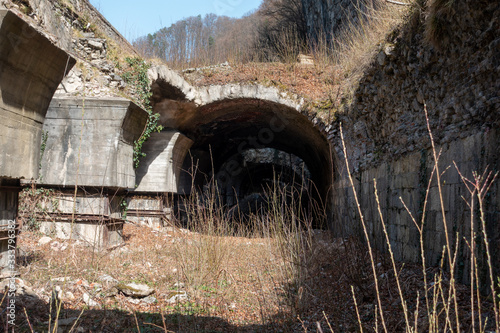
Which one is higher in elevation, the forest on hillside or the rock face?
the forest on hillside

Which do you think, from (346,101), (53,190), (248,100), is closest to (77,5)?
(53,190)

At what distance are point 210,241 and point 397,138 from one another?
2.97 metres

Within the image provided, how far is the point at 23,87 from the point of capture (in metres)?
3.71

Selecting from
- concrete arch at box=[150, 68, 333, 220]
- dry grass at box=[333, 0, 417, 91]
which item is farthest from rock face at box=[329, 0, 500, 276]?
concrete arch at box=[150, 68, 333, 220]

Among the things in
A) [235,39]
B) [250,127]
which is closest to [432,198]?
[250,127]

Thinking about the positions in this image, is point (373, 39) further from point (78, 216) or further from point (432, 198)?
point (78, 216)

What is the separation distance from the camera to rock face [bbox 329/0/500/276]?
325cm

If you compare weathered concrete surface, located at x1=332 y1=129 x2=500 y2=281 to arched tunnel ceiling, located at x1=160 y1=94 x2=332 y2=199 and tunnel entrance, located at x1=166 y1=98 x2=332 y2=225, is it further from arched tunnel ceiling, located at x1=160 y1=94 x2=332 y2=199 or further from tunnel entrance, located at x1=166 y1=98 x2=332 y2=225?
arched tunnel ceiling, located at x1=160 y1=94 x2=332 y2=199

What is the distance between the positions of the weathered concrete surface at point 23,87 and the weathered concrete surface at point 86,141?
2548 mm

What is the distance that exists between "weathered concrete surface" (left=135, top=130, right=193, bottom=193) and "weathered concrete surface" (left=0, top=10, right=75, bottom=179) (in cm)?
556

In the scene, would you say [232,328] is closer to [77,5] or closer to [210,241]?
[210,241]

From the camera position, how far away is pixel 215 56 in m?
10.9

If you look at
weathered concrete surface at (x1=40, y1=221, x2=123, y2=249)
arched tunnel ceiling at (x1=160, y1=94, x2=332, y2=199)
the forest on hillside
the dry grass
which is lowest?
weathered concrete surface at (x1=40, y1=221, x2=123, y2=249)

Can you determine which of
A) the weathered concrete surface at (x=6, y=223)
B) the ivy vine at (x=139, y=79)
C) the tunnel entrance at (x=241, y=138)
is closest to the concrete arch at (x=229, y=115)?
the tunnel entrance at (x=241, y=138)
